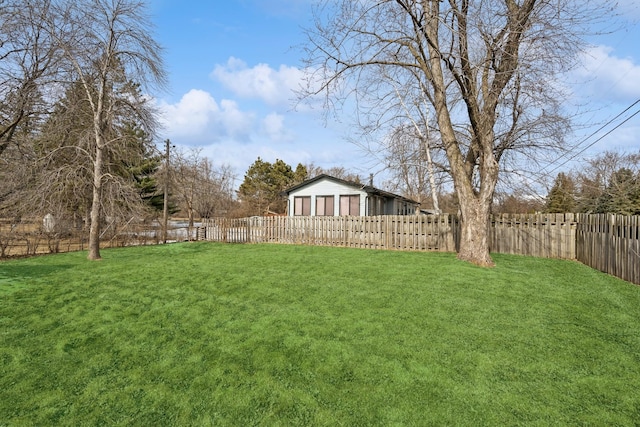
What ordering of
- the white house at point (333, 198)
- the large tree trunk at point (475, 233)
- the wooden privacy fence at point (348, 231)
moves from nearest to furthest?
the large tree trunk at point (475, 233) < the wooden privacy fence at point (348, 231) < the white house at point (333, 198)

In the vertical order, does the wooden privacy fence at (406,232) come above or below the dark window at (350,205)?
below

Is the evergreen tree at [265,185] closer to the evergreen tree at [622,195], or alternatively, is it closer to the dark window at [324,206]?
the dark window at [324,206]

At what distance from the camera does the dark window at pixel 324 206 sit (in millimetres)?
21859

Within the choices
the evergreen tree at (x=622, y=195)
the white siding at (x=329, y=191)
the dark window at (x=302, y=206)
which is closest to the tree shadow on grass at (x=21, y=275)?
the white siding at (x=329, y=191)

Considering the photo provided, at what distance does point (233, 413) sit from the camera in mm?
2771

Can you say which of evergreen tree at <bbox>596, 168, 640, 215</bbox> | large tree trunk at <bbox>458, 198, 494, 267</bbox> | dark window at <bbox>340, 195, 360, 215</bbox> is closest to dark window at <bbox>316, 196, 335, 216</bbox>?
dark window at <bbox>340, 195, 360, 215</bbox>

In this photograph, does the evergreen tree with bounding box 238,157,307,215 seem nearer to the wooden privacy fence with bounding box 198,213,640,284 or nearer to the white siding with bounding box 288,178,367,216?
the white siding with bounding box 288,178,367,216

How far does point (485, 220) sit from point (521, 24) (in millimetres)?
5119

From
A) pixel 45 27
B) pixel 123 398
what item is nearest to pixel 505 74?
pixel 123 398

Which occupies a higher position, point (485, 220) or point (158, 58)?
point (158, 58)

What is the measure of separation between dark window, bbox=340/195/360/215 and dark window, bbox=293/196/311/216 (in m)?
2.54

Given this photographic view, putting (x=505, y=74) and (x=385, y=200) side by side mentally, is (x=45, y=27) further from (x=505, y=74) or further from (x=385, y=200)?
(x=385, y=200)

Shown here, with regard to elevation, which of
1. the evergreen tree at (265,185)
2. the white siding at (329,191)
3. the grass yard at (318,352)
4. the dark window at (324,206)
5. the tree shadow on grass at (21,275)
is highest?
the evergreen tree at (265,185)

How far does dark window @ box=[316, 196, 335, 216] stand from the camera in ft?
71.7
